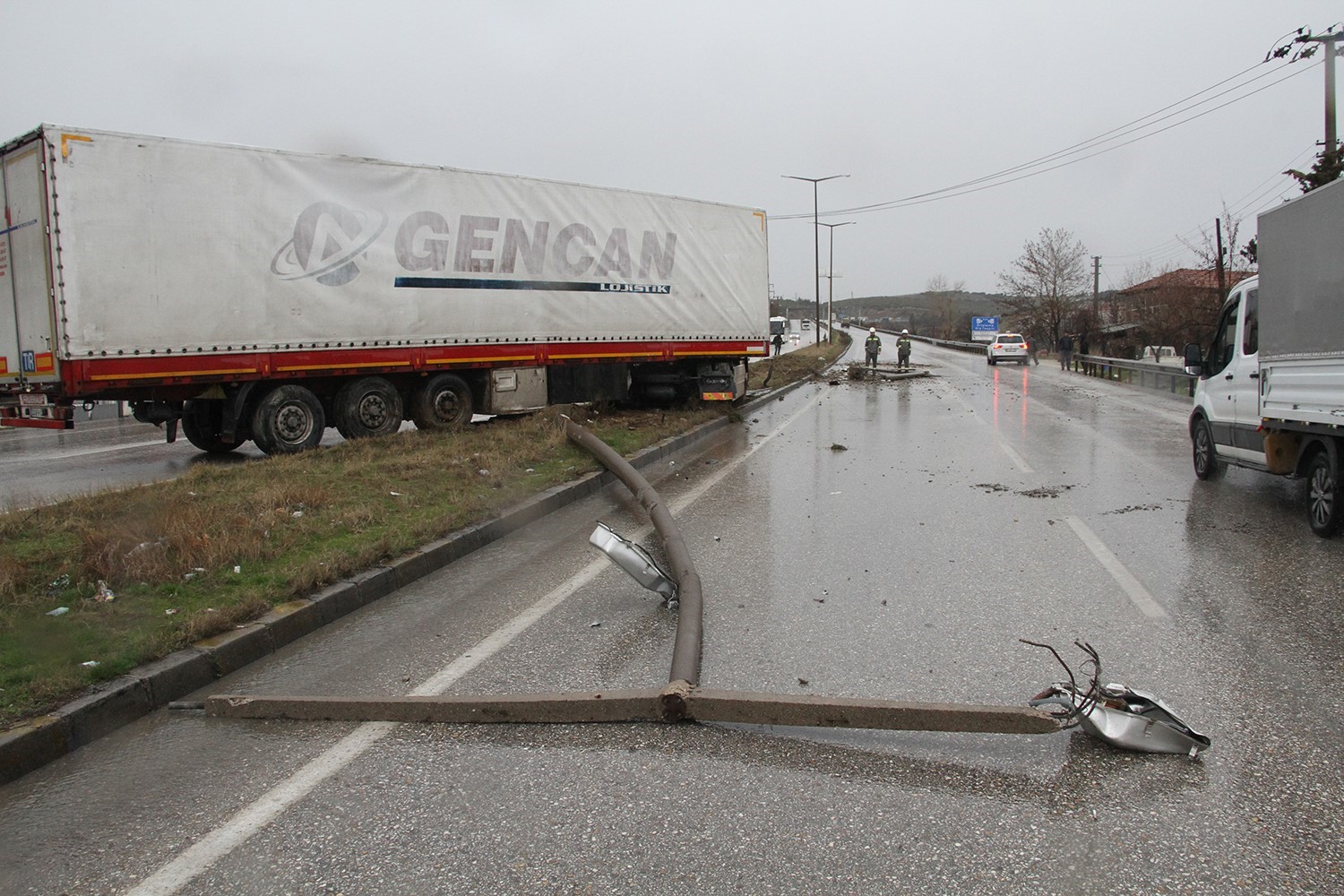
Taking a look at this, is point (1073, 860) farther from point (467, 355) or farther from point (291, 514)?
point (467, 355)

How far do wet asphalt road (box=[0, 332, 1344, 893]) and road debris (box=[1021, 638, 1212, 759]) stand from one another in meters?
0.06

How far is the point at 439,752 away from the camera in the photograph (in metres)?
3.74

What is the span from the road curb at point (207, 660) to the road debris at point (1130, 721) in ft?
13.0

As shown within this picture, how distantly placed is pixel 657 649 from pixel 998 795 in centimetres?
205

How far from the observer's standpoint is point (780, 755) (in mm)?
3627

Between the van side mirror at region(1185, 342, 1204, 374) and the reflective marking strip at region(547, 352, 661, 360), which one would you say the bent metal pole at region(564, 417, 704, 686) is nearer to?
the reflective marking strip at region(547, 352, 661, 360)

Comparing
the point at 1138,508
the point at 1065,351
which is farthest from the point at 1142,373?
the point at 1138,508

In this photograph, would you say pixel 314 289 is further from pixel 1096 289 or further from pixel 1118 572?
pixel 1096 289

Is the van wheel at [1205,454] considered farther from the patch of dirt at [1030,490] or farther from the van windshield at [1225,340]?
the patch of dirt at [1030,490]

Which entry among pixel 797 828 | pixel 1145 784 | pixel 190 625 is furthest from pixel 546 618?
pixel 1145 784

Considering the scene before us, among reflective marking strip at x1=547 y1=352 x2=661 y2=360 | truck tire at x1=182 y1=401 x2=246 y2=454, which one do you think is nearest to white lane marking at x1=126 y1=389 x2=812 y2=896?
truck tire at x1=182 y1=401 x2=246 y2=454

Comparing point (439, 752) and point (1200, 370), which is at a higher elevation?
point (1200, 370)

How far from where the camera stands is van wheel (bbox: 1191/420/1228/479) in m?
9.80

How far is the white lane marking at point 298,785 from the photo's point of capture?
9.66ft
